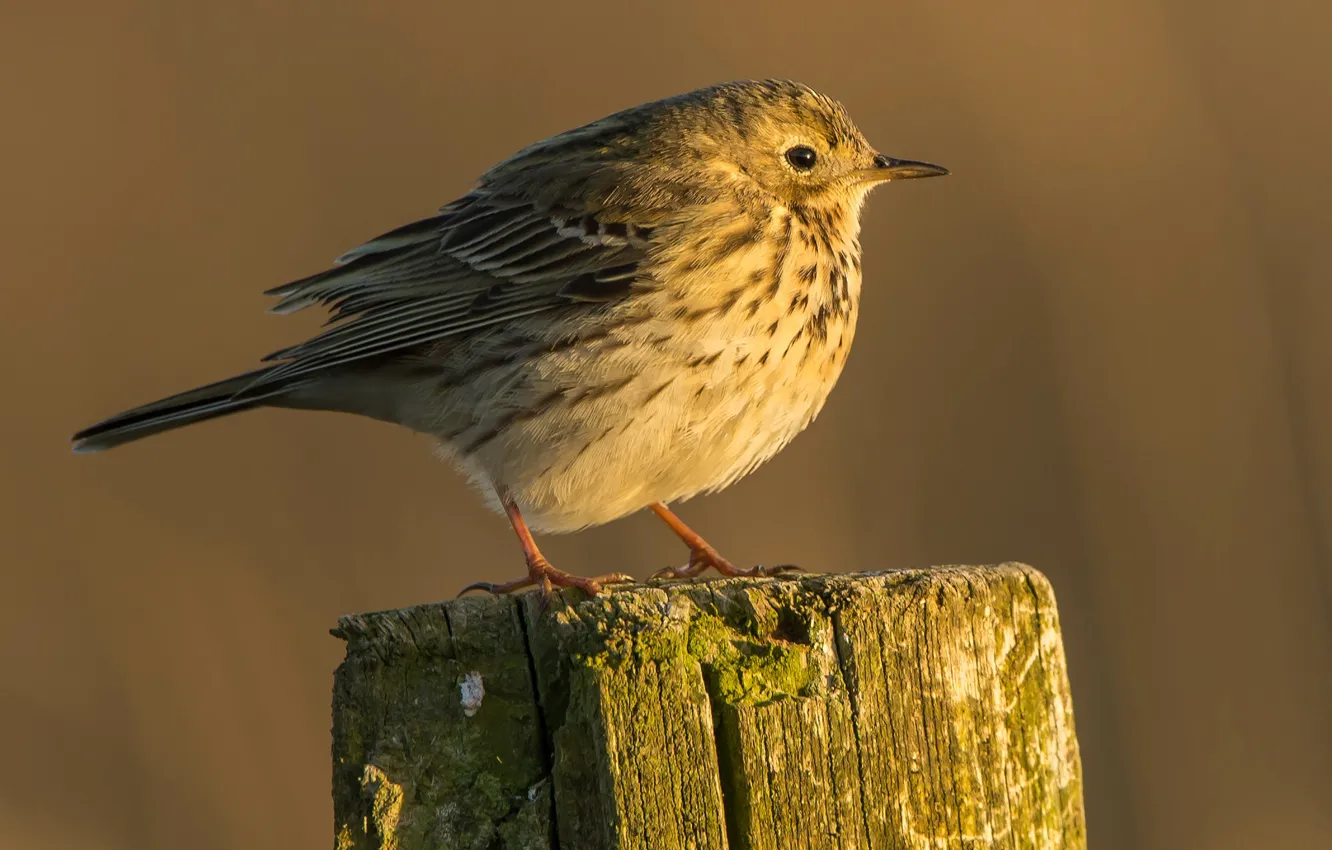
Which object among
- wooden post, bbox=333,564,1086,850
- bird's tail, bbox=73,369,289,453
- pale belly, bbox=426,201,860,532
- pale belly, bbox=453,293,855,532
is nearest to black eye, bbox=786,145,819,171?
pale belly, bbox=426,201,860,532

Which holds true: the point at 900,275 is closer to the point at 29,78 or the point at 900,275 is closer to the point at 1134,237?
the point at 1134,237

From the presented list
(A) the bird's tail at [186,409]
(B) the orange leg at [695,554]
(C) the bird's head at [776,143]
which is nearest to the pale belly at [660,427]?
(B) the orange leg at [695,554]

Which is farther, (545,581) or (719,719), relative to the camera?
(545,581)

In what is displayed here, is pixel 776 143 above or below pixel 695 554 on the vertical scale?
above

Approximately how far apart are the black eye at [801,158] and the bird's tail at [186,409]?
6.59 feet

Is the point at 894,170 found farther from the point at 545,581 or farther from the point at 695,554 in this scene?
the point at 545,581

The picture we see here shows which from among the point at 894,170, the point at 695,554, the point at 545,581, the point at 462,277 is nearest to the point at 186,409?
the point at 462,277

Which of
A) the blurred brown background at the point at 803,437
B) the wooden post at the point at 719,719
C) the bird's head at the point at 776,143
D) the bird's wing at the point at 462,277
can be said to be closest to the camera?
the wooden post at the point at 719,719

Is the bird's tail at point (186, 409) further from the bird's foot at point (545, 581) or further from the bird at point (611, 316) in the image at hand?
the bird's foot at point (545, 581)

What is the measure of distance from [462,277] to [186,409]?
3.52 feet

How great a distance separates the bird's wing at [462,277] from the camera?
5641 millimetres

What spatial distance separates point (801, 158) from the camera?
6.14 meters

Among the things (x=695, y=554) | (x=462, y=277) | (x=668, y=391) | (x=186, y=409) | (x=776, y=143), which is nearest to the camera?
(x=668, y=391)

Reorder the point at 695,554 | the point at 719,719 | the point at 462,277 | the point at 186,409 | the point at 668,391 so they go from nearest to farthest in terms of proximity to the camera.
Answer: the point at 719,719 → the point at 668,391 → the point at 186,409 → the point at 462,277 → the point at 695,554
